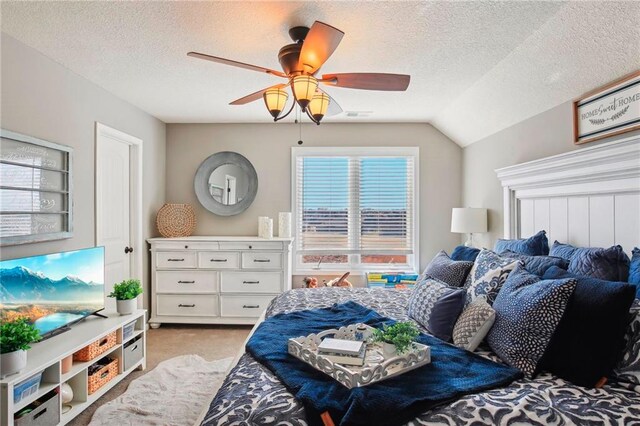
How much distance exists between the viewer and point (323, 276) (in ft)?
14.6

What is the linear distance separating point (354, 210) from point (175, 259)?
217 centimetres

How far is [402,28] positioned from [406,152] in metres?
2.38

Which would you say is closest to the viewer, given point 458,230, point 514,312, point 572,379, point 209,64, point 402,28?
point 572,379

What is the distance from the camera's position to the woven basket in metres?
4.10

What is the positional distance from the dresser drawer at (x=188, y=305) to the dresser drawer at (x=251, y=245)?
582 millimetres

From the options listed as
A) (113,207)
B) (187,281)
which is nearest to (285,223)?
(187,281)

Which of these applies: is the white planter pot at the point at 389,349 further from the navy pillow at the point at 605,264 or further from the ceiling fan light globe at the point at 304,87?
the ceiling fan light globe at the point at 304,87

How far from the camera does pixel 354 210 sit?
448 centimetres

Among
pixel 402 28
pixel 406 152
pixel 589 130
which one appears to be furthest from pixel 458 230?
pixel 402 28

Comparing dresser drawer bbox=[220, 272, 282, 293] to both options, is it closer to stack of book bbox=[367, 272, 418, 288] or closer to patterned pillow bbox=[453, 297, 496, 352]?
stack of book bbox=[367, 272, 418, 288]

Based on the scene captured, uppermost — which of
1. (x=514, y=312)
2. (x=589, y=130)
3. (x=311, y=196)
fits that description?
(x=589, y=130)

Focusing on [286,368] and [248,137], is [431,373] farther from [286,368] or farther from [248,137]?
[248,137]

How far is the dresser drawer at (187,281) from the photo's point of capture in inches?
155

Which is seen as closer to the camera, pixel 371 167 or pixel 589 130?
pixel 589 130
